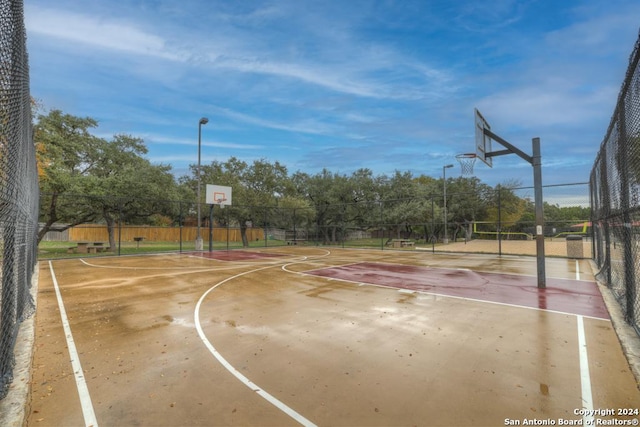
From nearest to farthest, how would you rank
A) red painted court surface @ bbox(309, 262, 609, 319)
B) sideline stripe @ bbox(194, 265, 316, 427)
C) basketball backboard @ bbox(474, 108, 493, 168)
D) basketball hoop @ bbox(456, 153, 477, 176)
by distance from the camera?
sideline stripe @ bbox(194, 265, 316, 427), red painted court surface @ bbox(309, 262, 609, 319), basketball backboard @ bbox(474, 108, 493, 168), basketball hoop @ bbox(456, 153, 477, 176)

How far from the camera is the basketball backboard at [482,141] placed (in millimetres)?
9391

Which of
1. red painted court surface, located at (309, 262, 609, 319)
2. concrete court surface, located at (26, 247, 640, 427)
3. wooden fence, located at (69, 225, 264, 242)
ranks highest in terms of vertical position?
wooden fence, located at (69, 225, 264, 242)

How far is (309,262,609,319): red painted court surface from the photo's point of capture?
257 inches

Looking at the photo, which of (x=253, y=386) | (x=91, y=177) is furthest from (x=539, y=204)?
(x=91, y=177)

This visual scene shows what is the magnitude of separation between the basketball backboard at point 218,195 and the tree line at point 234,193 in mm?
1715

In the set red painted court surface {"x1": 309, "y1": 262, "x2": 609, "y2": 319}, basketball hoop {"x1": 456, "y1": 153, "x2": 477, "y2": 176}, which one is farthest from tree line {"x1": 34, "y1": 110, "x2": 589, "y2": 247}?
red painted court surface {"x1": 309, "y1": 262, "x2": 609, "y2": 319}

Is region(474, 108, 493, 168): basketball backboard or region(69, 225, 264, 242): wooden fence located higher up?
region(474, 108, 493, 168): basketball backboard

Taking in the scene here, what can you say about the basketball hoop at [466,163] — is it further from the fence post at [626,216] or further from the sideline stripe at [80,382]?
the sideline stripe at [80,382]

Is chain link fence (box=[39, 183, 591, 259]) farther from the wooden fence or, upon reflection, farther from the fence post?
the fence post

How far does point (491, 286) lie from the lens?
8.57 metres

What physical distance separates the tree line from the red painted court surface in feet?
27.0

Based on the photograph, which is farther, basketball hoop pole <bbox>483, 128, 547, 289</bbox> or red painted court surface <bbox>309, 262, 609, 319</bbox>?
basketball hoop pole <bbox>483, 128, 547, 289</bbox>

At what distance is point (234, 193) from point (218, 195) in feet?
11.4

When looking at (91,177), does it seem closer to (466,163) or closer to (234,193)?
(234,193)
